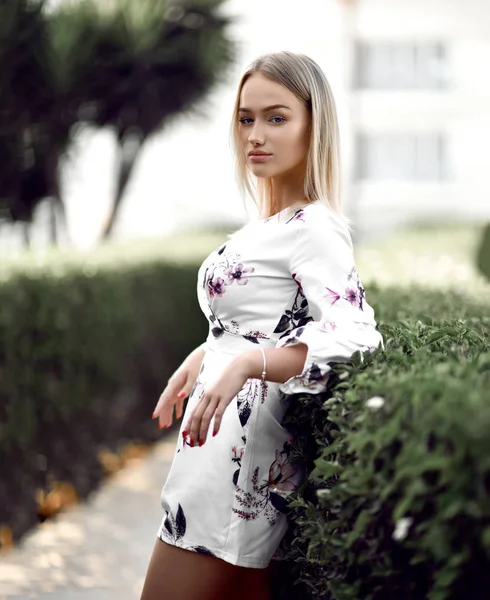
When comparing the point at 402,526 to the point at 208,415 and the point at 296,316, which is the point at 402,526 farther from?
the point at 296,316

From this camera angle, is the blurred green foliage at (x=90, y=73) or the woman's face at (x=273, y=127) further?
the blurred green foliage at (x=90, y=73)

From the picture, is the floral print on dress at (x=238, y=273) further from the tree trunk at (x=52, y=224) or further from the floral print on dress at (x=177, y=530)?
the tree trunk at (x=52, y=224)

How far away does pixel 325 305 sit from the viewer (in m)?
2.42

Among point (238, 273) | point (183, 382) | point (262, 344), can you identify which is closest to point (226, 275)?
point (238, 273)

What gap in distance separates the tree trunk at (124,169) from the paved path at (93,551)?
738 centimetres

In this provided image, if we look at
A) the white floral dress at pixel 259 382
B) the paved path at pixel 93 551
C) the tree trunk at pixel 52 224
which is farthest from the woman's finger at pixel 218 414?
the tree trunk at pixel 52 224

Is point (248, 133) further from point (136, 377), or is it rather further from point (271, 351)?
point (136, 377)

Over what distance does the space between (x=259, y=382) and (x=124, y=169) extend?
11.5 metres

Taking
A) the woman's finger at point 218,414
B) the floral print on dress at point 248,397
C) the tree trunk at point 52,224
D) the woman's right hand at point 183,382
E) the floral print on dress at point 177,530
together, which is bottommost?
the tree trunk at point 52,224

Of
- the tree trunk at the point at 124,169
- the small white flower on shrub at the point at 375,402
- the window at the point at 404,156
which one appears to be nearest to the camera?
the small white flower on shrub at the point at 375,402

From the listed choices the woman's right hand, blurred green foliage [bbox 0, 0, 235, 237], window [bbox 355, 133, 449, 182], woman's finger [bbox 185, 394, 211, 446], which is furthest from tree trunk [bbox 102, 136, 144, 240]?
window [bbox 355, 133, 449, 182]

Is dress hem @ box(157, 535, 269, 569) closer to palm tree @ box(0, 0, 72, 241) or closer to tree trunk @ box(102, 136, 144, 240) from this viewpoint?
palm tree @ box(0, 0, 72, 241)

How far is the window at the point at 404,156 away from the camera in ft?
115

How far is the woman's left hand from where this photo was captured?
233 cm
